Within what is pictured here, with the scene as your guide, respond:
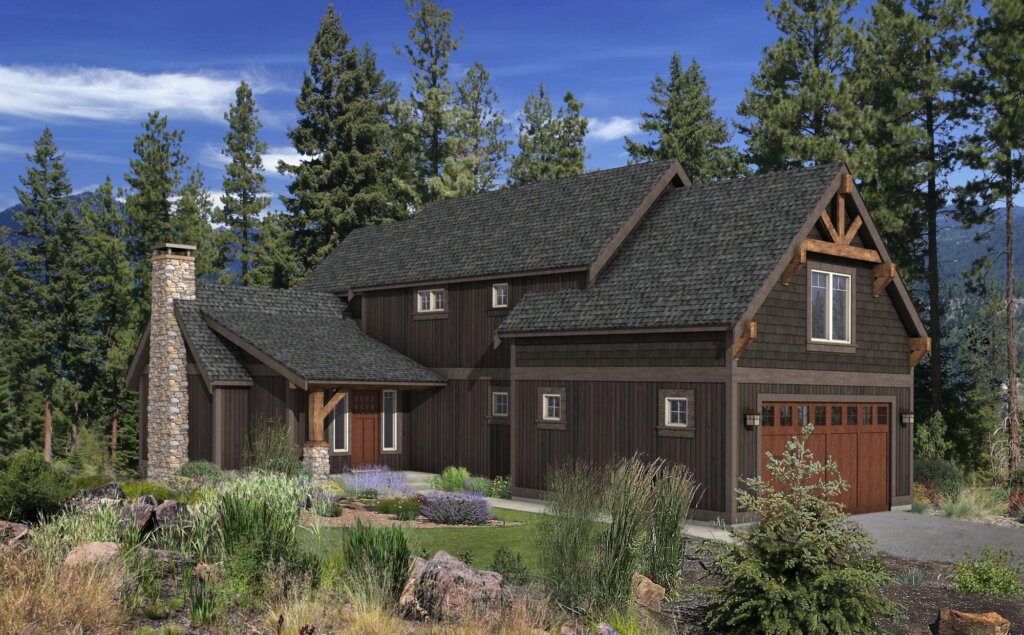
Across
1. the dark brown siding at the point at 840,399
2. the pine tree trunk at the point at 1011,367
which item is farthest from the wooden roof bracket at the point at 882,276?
the pine tree trunk at the point at 1011,367

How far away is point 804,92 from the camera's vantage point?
34312 mm

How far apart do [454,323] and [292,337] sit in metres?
4.23

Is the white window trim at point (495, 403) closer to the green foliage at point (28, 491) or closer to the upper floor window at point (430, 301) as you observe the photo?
the upper floor window at point (430, 301)

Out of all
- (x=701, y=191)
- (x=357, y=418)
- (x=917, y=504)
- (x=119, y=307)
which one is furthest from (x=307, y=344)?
(x=119, y=307)

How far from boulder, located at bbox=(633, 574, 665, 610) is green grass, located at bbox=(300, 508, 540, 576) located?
4.01 ft

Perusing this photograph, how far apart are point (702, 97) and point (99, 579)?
43.2 metres

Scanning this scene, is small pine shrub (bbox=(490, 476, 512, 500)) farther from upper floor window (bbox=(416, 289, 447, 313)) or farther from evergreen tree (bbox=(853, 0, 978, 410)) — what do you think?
evergreen tree (bbox=(853, 0, 978, 410))

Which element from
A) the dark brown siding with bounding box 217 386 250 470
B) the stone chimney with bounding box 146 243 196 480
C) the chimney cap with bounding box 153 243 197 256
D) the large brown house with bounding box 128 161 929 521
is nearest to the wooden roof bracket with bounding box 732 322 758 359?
the large brown house with bounding box 128 161 929 521

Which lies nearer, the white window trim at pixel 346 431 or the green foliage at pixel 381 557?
Result: the green foliage at pixel 381 557

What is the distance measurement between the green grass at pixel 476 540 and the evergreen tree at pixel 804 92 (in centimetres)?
2029

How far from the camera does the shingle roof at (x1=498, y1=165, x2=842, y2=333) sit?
19.7 metres

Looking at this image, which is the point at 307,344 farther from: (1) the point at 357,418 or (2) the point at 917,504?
(2) the point at 917,504

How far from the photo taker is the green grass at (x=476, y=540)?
1262 cm

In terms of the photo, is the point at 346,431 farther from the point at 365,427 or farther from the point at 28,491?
the point at 28,491
